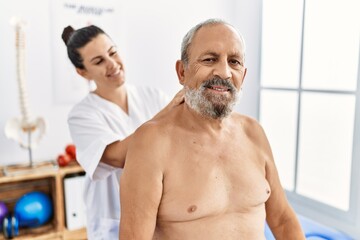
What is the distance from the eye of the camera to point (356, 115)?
6.64 feet

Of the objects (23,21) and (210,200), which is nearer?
(210,200)

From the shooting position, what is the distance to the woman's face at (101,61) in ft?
4.43

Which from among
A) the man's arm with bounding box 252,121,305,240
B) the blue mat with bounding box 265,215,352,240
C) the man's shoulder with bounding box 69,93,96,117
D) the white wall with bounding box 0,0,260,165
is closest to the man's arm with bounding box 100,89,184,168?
the man's shoulder with bounding box 69,93,96,117

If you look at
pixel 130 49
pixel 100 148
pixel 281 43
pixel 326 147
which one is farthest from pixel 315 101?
pixel 100 148

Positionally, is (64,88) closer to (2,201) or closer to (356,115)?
(2,201)

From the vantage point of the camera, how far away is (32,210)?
6.81 ft

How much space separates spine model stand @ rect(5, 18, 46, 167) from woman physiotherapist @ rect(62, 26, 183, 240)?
812 millimetres

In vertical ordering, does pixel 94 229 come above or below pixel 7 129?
below

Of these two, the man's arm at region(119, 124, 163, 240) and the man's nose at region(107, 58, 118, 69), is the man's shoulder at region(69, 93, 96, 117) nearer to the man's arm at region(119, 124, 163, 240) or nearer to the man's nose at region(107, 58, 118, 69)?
the man's nose at region(107, 58, 118, 69)

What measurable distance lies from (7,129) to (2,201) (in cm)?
48

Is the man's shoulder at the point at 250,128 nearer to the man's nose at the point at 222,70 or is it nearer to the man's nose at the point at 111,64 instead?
the man's nose at the point at 222,70

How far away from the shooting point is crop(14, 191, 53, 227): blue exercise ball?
2.07 meters

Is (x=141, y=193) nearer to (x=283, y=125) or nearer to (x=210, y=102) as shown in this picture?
(x=210, y=102)

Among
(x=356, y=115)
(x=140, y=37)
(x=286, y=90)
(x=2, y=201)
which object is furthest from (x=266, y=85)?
(x=2, y=201)
